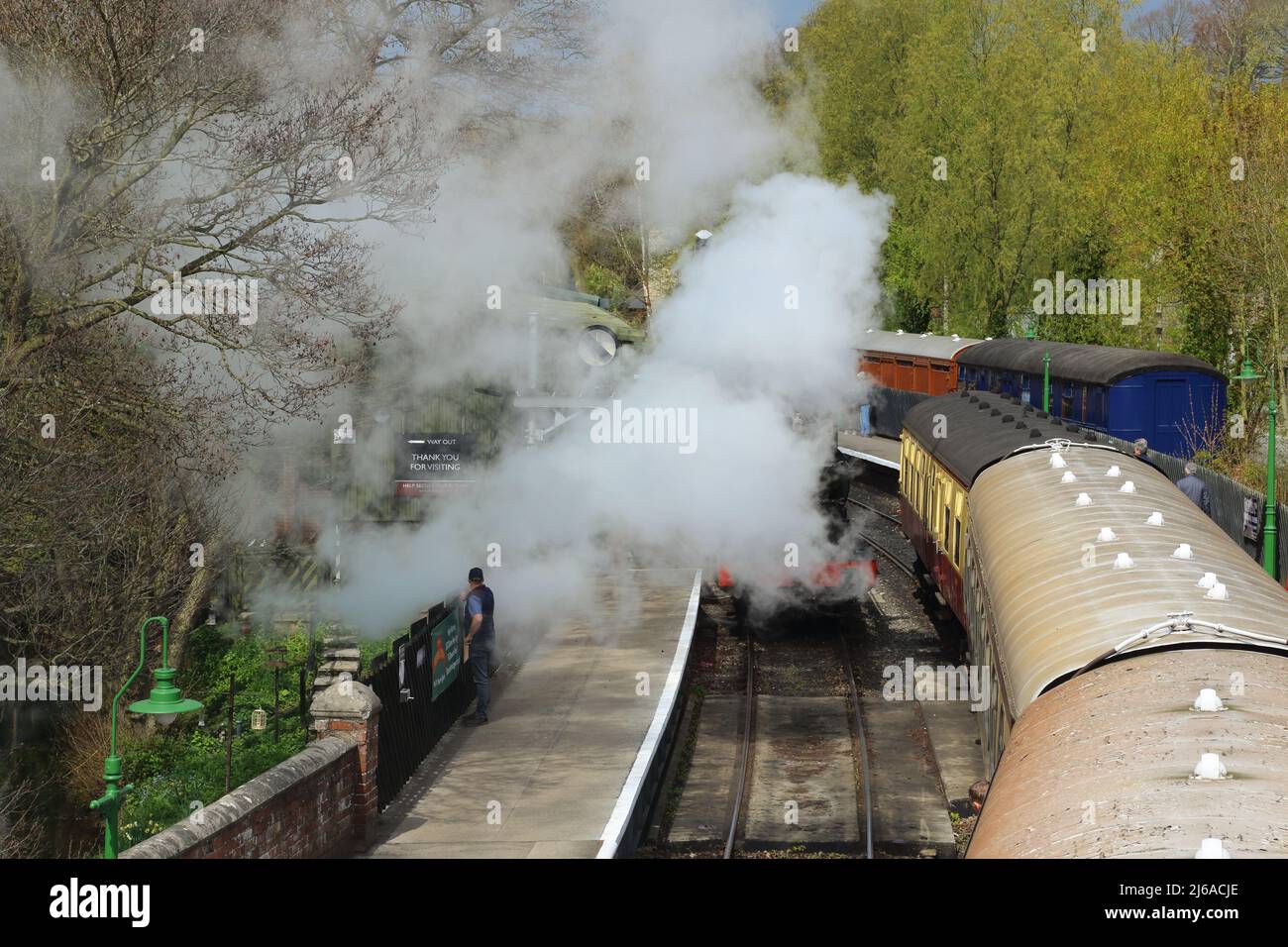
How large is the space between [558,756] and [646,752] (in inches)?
36.5

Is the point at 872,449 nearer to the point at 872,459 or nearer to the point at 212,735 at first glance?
the point at 872,459

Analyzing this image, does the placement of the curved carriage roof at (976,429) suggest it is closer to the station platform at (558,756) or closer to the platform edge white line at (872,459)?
the station platform at (558,756)

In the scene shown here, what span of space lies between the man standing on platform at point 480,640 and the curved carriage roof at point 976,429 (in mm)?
5575

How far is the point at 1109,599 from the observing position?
785cm

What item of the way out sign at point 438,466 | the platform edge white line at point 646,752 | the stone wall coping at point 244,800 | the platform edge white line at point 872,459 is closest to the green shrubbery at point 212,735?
the stone wall coping at point 244,800

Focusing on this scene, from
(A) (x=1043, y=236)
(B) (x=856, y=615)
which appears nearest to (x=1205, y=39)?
(A) (x=1043, y=236)

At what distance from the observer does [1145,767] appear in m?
5.10

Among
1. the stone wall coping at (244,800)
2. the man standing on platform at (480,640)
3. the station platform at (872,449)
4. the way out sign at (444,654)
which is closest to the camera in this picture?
the stone wall coping at (244,800)

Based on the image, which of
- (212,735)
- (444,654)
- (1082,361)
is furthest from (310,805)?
(1082,361)

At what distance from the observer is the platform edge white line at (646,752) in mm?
10180

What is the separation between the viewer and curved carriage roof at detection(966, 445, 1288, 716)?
24.0 feet

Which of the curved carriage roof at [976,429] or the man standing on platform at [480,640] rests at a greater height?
the curved carriage roof at [976,429]
